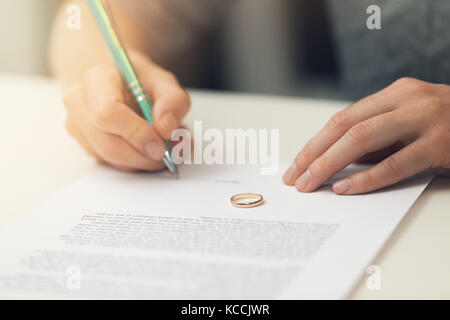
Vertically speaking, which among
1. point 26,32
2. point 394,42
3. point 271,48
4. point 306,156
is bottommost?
point 306,156

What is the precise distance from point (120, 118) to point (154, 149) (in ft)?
0.17

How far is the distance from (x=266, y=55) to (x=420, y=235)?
1.45 meters

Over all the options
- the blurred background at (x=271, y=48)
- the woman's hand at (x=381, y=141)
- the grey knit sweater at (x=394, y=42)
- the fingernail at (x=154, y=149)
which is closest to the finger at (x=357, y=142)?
the woman's hand at (x=381, y=141)

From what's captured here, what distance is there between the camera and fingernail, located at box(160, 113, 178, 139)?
718 millimetres

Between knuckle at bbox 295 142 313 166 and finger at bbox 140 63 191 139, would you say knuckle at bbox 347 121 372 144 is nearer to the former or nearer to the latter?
knuckle at bbox 295 142 313 166

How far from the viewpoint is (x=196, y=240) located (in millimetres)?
559

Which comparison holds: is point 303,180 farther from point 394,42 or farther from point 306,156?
point 394,42

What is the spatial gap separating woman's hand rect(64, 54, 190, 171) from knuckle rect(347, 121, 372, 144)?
211 millimetres

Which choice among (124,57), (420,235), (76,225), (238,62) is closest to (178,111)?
(124,57)

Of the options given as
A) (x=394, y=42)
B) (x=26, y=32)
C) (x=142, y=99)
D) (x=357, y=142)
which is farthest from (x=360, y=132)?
(x=26, y=32)

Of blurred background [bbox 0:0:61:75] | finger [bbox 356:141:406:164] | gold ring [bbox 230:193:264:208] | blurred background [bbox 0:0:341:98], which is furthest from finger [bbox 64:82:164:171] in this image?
blurred background [bbox 0:0:61:75]

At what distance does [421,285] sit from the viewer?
19.7 inches

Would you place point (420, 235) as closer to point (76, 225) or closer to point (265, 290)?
point (265, 290)

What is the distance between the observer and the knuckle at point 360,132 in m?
0.65
